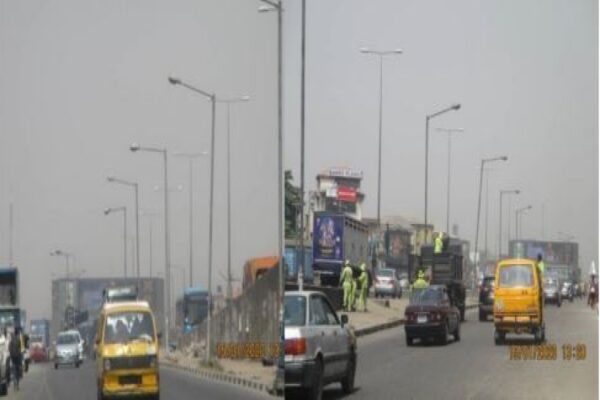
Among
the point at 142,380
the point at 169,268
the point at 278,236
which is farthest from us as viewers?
the point at 278,236

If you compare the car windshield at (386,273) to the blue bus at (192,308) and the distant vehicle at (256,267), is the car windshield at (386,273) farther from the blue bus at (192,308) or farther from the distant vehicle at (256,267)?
the blue bus at (192,308)

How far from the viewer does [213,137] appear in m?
17.8

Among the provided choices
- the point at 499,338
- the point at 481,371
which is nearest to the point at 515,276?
the point at 499,338

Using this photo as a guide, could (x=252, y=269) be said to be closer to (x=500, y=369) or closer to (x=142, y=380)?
(x=500, y=369)

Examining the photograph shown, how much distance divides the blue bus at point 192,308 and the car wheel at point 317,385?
208cm

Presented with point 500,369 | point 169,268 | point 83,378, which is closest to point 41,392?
point 169,268

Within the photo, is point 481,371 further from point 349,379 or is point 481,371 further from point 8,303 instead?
point 8,303

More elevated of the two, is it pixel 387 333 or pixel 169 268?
pixel 169 268

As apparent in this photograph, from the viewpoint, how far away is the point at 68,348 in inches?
556

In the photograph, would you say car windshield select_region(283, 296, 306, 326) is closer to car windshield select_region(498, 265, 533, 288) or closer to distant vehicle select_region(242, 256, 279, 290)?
distant vehicle select_region(242, 256, 279, 290)

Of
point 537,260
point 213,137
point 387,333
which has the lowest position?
point 387,333

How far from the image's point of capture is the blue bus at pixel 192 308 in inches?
641

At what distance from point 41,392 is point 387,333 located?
24854 mm

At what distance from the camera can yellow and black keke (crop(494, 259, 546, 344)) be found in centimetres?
2644
